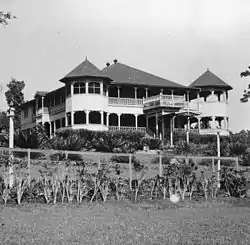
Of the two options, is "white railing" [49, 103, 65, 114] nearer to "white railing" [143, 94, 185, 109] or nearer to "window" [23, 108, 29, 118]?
"window" [23, 108, 29, 118]

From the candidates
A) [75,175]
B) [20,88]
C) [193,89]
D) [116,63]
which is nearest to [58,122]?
[116,63]

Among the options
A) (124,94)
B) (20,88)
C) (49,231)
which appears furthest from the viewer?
(20,88)

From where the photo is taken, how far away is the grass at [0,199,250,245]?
9047 mm

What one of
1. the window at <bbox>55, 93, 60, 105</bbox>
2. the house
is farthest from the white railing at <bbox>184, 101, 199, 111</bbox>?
the window at <bbox>55, 93, 60, 105</bbox>

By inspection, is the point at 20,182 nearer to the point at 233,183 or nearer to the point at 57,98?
the point at 233,183

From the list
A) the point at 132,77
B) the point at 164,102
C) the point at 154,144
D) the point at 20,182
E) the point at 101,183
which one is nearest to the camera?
the point at 20,182

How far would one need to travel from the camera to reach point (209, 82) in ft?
154

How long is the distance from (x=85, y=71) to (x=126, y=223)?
30325mm

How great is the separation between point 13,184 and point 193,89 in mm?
32817

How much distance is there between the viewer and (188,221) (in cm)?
1184

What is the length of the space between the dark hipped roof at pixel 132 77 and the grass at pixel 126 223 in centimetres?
2882

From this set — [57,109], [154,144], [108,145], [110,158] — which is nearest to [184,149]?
[154,144]

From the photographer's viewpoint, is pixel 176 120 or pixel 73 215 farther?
pixel 176 120

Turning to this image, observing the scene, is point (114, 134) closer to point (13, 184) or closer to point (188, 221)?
point (13, 184)
